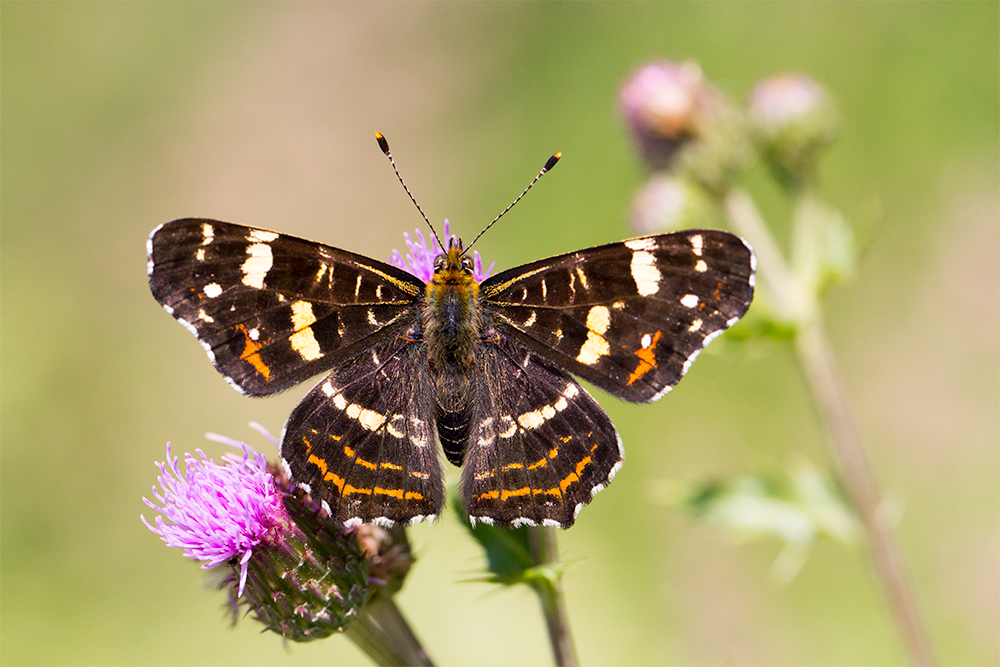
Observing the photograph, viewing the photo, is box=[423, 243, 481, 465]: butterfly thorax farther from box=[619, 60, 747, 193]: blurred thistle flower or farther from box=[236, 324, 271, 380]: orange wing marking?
box=[619, 60, 747, 193]: blurred thistle flower

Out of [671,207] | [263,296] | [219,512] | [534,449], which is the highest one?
[671,207]

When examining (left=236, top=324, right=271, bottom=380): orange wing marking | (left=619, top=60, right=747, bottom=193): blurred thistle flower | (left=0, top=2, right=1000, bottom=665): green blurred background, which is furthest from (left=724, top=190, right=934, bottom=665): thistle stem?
(left=236, top=324, right=271, bottom=380): orange wing marking

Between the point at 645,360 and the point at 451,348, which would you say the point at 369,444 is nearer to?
the point at 451,348

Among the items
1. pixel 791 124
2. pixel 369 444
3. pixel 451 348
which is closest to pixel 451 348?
pixel 451 348

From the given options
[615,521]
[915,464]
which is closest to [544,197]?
[615,521]

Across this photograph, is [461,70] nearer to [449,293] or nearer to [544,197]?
[544,197]

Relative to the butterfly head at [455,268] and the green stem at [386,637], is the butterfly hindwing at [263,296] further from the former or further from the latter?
the green stem at [386,637]
